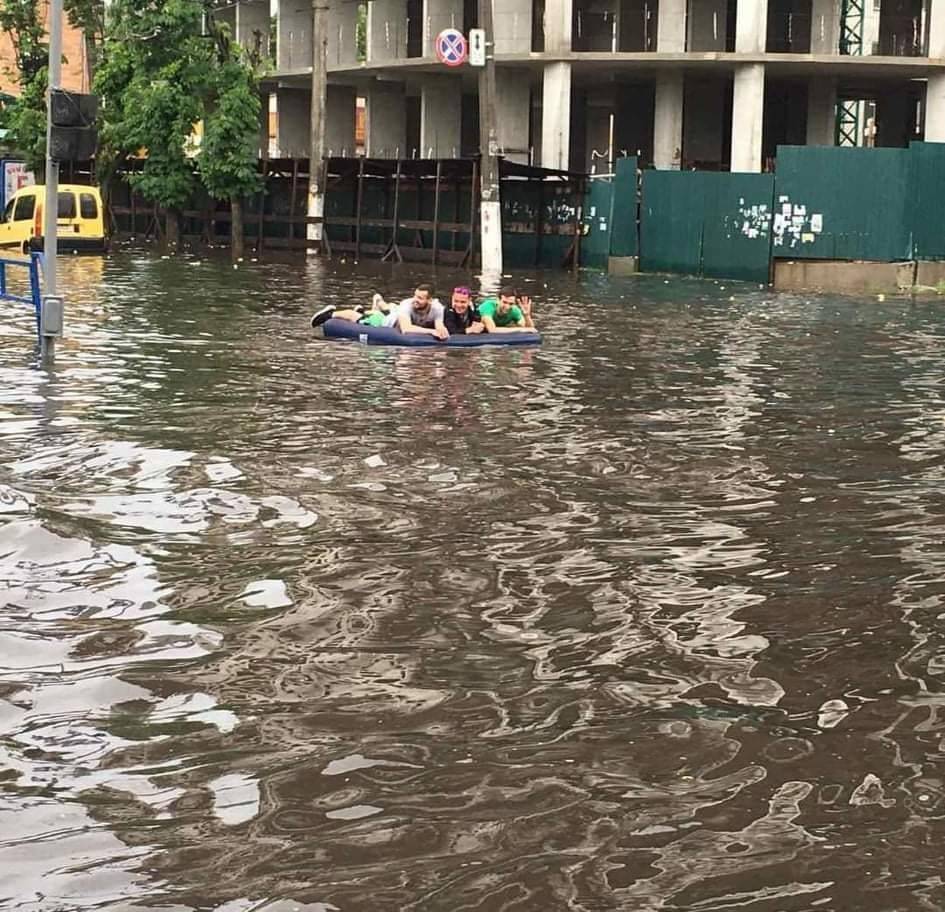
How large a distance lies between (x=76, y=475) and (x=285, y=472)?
1318 mm

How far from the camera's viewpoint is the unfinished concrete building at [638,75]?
159 feet

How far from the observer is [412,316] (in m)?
21.5

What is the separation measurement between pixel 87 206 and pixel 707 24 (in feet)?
64.3

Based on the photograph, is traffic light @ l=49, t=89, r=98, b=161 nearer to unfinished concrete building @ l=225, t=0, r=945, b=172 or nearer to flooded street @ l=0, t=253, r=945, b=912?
flooded street @ l=0, t=253, r=945, b=912

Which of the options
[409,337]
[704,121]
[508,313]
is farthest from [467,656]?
[704,121]

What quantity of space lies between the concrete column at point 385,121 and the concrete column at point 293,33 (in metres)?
3.00

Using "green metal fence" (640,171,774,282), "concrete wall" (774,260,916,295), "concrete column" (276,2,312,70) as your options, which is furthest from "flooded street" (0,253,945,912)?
"concrete column" (276,2,312,70)

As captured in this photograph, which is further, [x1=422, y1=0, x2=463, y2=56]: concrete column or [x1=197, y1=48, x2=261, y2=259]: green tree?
[x1=422, y1=0, x2=463, y2=56]: concrete column

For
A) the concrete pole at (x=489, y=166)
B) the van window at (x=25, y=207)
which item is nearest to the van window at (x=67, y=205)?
the van window at (x=25, y=207)

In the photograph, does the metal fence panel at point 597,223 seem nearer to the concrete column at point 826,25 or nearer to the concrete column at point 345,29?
the concrete column at point 826,25

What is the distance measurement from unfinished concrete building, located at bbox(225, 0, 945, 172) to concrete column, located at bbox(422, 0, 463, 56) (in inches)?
1.9

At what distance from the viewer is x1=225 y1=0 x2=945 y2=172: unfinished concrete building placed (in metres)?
48.4

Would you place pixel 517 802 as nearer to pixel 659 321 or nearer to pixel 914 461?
pixel 914 461

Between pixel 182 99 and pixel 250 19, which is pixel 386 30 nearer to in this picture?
pixel 182 99
